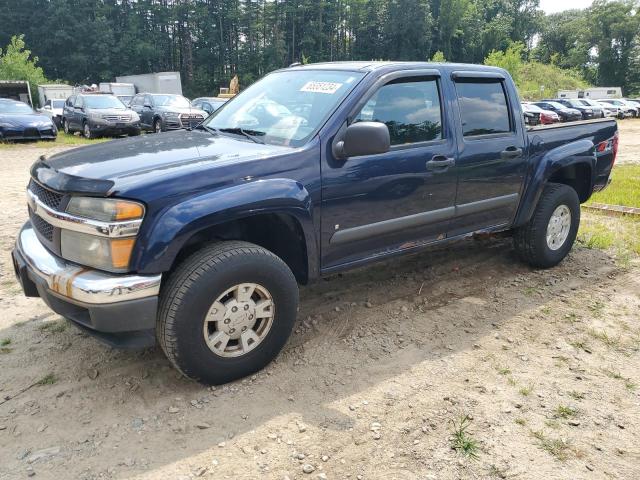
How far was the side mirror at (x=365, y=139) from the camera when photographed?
3121mm

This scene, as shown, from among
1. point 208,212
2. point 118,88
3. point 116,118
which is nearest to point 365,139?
point 208,212

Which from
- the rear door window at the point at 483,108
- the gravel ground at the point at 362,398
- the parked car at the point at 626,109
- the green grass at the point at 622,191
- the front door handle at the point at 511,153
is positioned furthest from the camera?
the parked car at the point at 626,109

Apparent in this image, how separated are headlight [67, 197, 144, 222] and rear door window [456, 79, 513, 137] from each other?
2.59 m

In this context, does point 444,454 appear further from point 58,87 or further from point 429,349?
point 58,87

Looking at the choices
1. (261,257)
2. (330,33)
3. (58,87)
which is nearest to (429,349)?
(261,257)

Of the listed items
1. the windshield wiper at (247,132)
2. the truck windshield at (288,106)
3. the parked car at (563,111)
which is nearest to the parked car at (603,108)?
the parked car at (563,111)

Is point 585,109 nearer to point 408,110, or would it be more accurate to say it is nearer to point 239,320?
point 408,110

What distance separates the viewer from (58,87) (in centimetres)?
3047

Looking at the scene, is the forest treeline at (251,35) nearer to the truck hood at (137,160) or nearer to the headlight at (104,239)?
the truck hood at (137,160)

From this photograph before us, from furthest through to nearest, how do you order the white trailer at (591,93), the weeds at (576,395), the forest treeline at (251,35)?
the forest treeline at (251,35) → the white trailer at (591,93) → the weeds at (576,395)

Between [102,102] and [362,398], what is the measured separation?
16.9 metres

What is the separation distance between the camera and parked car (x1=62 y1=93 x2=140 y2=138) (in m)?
16.4

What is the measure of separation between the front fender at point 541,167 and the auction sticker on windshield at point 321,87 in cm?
205

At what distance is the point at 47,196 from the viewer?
9.74ft
